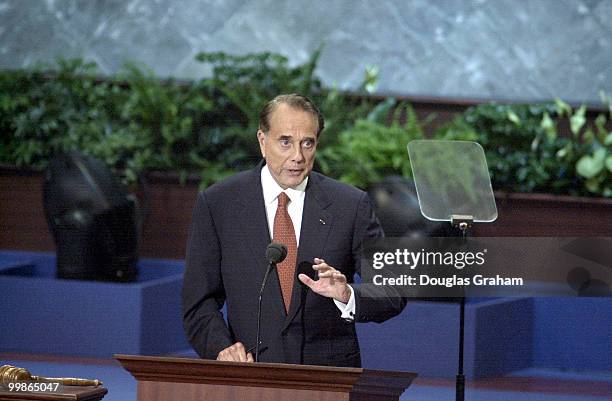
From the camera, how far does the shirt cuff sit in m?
3.82

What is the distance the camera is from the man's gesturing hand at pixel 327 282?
11.8ft

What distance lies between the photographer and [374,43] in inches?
384

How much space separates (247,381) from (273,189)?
97cm

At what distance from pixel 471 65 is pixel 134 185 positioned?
272cm

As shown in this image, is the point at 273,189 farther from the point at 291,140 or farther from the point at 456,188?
the point at 456,188

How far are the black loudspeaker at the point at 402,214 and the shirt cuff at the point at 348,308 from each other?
3.26 m

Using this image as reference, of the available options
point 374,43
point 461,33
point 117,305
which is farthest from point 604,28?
point 117,305

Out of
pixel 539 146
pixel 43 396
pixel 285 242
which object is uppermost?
pixel 539 146

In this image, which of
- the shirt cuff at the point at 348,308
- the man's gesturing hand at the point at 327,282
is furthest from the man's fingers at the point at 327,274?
the shirt cuff at the point at 348,308

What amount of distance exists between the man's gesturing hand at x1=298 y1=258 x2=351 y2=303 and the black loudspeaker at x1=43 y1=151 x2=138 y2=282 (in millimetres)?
4093

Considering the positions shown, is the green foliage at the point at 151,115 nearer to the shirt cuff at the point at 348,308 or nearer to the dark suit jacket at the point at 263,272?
the dark suit jacket at the point at 263,272

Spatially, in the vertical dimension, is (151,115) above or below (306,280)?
above

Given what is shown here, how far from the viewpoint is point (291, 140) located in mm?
3943

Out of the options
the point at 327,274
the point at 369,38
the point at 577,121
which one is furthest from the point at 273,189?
the point at 369,38
